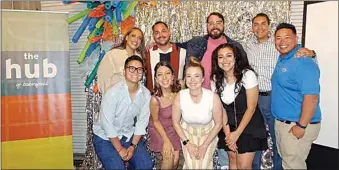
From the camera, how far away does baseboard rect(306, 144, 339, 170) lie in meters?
2.63

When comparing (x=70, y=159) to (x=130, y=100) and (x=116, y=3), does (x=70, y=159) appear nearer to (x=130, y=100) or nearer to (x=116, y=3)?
(x=130, y=100)

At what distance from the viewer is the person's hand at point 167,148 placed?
2615 millimetres

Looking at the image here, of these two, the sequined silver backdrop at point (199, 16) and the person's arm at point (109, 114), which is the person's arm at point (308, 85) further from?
the person's arm at point (109, 114)

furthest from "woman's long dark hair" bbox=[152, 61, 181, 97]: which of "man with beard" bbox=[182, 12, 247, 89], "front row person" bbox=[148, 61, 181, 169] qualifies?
"man with beard" bbox=[182, 12, 247, 89]

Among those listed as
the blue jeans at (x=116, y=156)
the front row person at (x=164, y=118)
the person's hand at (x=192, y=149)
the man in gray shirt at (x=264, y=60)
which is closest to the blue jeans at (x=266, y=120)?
the man in gray shirt at (x=264, y=60)

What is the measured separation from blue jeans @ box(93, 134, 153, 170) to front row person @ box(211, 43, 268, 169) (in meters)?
0.58

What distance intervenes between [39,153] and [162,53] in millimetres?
1368

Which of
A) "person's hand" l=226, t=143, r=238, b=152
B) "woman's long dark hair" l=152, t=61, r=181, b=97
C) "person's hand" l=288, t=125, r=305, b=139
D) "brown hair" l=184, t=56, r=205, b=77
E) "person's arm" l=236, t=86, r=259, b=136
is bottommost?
"person's hand" l=226, t=143, r=238, b=152

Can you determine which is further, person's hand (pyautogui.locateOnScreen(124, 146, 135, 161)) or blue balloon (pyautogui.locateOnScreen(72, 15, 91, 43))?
blue balloon (pyautogui.locateOnScreen(72, 15, 91, 43))

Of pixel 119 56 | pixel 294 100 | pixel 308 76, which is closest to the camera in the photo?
pixel 308 76

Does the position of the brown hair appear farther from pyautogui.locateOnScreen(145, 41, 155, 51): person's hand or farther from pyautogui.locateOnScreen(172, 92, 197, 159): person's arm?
pyautogui.locateOnScreen(145, 41, 155, 51): person's hand

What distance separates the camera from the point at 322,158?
271 cm

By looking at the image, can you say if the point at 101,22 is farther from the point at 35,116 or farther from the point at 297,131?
the point at 297,131

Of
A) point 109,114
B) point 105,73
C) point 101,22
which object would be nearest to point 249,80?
point 109,114
